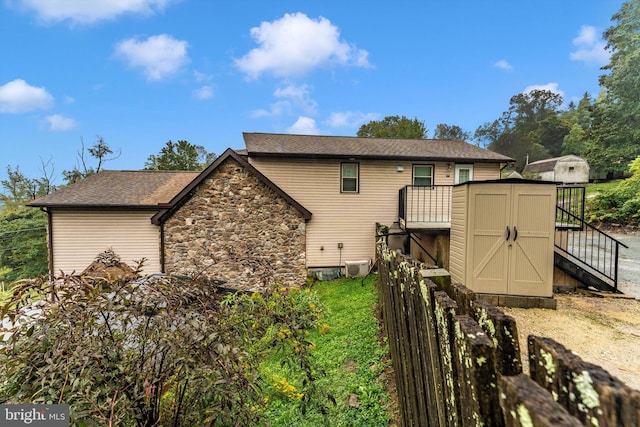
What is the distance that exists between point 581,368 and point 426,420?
61.6 inches

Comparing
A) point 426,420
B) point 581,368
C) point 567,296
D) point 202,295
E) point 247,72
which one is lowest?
point 567,296

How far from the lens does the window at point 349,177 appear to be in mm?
10781

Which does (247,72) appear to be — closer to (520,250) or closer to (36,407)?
(520,250)

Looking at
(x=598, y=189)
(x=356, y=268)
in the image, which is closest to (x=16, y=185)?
(x=356, y=268)

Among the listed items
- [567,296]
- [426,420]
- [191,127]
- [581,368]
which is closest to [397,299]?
[426,420]

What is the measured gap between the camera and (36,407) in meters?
1.39

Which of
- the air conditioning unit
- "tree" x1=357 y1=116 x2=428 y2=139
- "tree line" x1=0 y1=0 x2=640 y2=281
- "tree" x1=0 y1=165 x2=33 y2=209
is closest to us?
the air conditioning unit

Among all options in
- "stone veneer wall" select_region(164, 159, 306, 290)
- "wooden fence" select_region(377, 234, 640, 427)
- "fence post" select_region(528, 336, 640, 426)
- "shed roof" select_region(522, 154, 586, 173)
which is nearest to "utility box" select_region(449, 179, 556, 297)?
"wooden fence" select_region(377, 234, 640, 427)

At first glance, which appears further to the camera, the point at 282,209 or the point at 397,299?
the point at 282,209

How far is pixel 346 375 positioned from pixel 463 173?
9947mm

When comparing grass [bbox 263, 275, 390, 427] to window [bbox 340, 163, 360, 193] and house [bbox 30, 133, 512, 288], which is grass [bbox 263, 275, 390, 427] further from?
window [bbox 340, 163, 360, 193]

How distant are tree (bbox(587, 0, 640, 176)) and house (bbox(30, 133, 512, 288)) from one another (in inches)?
736

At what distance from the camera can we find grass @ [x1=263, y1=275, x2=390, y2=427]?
2949mm

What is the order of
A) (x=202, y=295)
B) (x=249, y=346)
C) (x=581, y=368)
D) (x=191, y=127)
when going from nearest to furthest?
(x=581, y=368) < (x=202, y=295) < (x=249, y=346) < (x=191, y=127)
